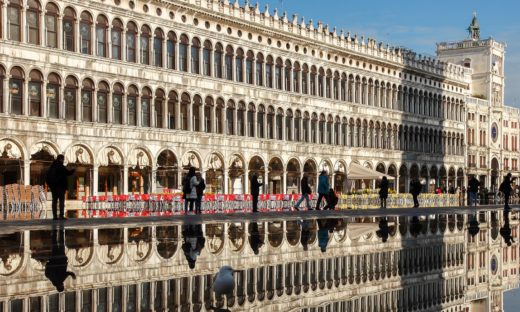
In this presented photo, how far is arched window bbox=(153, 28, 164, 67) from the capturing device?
4766cm

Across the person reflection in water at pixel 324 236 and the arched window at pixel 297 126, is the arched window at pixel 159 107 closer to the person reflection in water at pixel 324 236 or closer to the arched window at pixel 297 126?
the arched window at pixel 297 126

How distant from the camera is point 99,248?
45.0 feet

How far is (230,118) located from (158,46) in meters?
7.56

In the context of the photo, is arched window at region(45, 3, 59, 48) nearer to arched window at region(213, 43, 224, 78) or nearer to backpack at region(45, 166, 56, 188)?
arched window at region(213, 43, 224, 78)

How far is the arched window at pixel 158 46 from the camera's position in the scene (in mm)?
47656

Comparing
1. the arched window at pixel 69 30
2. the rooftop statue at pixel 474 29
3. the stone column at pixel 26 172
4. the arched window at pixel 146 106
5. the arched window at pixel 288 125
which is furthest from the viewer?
the rooftop statue at pixel 474 29

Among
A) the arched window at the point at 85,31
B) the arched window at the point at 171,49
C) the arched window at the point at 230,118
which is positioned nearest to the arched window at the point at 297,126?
the arched window at the point at 230,118

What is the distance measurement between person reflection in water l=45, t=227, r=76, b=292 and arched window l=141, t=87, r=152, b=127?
31984 millimetres

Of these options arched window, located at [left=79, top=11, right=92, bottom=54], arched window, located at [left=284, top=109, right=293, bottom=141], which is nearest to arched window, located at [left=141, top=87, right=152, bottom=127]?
arched window, located at [left=79, top=11, right=92, bottom=54]

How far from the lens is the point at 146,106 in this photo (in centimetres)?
4712

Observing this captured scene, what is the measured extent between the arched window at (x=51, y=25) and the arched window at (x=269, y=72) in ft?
60.8

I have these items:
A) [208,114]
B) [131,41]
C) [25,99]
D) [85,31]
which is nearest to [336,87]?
[208,114]

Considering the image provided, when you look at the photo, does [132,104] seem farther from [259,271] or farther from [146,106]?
[259,271]

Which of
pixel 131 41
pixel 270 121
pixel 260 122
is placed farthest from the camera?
pixel 270 121
